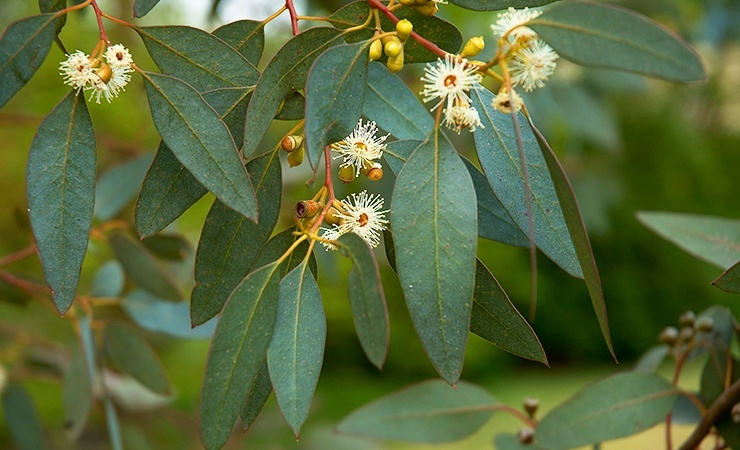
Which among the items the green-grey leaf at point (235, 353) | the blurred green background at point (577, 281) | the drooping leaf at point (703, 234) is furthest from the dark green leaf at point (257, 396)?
the blurred green background at point (577, 281)

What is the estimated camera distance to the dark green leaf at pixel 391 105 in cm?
55

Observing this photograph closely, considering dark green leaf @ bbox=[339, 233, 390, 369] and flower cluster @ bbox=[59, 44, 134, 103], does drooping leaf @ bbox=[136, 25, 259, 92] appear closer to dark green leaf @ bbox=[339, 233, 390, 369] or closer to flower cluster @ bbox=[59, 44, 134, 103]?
flower cluster @ bbox=[59, 44, 134, 103]

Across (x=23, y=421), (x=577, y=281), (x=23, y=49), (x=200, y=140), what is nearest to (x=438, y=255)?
(x=200, y=140)

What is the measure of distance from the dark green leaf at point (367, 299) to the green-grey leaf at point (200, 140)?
0.19ft

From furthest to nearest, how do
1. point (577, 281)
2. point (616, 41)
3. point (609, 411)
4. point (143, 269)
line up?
point (577, 281)
point (143, 269)
point (609, 411)
point (616, 41)

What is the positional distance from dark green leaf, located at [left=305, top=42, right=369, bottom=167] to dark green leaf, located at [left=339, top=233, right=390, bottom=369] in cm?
5

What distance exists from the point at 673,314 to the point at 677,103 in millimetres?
1429

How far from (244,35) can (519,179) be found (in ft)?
0.72

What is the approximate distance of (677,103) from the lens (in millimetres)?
5125

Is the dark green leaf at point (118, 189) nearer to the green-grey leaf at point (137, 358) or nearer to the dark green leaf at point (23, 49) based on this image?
the green-grey leaf at point (137, 358)

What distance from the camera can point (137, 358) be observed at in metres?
0.96

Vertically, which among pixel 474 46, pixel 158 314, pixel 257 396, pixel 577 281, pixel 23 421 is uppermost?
pixel 474 46

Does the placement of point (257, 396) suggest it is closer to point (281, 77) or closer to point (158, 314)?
point (281, 77)

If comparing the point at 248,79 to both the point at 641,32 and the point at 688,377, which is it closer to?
→ the point at 641,32
